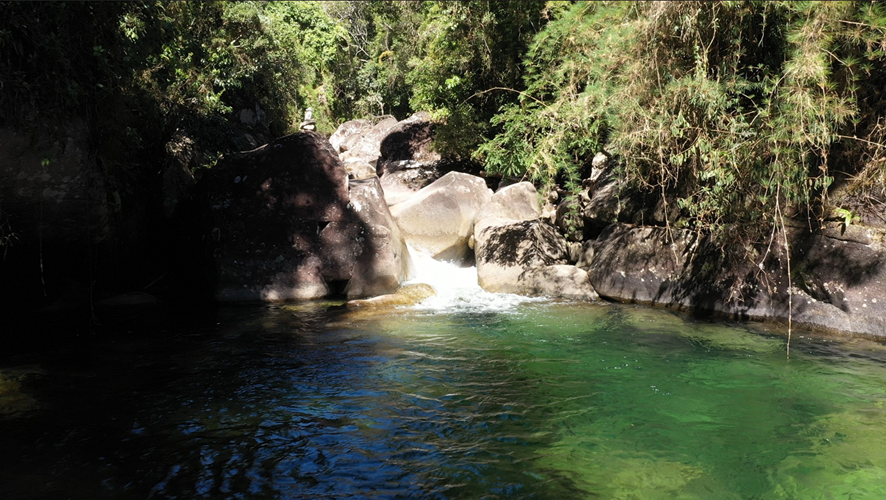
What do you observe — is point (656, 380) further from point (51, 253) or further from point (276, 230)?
point (51, 253)

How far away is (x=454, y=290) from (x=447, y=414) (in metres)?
5.19

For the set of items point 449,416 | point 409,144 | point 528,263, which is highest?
point 409,144

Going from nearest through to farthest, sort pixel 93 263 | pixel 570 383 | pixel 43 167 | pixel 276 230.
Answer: pixel 570 383, pixel 43 167, pixel 93 263, pixel 276 230

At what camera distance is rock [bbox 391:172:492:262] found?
11430 mm

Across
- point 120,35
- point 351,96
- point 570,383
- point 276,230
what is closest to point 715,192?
point 570,383

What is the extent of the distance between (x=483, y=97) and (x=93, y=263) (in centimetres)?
886

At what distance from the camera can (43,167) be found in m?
6.70

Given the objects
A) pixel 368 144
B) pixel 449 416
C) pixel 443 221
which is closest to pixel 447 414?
pixel 449 416

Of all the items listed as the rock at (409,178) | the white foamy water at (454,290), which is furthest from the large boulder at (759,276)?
the rock at (409,178)

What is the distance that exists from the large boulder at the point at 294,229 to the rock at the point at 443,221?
133 cm

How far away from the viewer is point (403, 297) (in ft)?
29.3

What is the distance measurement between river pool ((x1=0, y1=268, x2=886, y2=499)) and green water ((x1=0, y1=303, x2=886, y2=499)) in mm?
19

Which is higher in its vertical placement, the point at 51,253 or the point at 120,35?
the point at 120,35

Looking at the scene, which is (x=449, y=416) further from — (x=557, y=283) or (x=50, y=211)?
(x=50, y=211)
